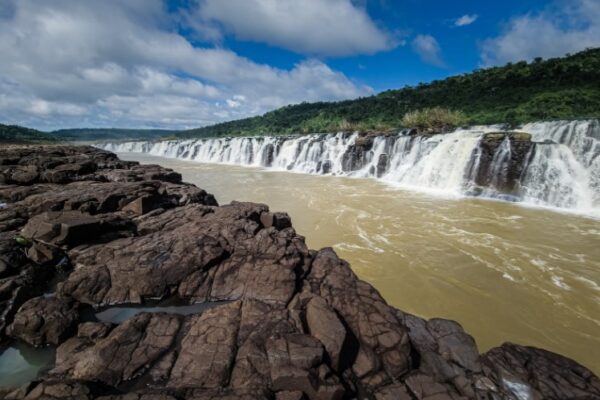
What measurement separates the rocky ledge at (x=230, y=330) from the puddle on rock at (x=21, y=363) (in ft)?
0.41

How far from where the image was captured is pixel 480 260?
25.2 feet

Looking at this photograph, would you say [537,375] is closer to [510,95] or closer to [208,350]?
[208,350]

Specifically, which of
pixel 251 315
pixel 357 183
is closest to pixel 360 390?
pixel 251 315

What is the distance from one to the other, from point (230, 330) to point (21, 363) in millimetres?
2611

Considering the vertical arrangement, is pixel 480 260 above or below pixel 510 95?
below

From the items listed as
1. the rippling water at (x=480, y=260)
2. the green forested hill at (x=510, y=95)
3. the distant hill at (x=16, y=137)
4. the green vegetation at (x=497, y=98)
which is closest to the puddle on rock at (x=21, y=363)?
the rippling water at (x=480, y=260)

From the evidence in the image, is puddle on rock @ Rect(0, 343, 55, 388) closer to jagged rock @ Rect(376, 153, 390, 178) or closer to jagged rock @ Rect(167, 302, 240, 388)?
jagged rock @ Rect(167, 302, 240, 388)

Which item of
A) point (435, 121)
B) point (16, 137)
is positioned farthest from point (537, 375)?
point (16, 137)

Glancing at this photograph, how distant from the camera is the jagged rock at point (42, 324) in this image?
3.71 metres

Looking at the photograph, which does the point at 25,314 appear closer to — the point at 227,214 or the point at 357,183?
the point at 227,214

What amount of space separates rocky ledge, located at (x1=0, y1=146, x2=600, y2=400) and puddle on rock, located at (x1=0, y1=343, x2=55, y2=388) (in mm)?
124

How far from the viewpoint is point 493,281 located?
21.5 feet

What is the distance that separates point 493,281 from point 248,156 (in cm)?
3357

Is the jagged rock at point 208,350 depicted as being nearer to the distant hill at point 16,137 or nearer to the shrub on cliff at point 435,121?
the shrub on cliff at point 435,121
